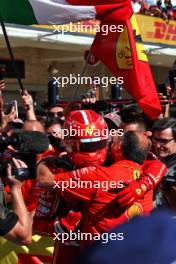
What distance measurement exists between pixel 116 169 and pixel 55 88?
4269mm

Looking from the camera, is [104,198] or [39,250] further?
[39,250]

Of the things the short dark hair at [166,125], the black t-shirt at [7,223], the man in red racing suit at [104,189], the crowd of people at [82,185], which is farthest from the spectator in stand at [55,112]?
the black t-shirt at [7,223]

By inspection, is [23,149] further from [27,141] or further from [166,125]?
[166,125]

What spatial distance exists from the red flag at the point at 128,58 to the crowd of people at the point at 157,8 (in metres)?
8.05

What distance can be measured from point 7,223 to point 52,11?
10.8 feet

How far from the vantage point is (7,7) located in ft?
17.7

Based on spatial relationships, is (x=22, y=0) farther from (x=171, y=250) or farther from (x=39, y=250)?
(x=171, y=250)

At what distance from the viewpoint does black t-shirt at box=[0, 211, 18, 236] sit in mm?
2529

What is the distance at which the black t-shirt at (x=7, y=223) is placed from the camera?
8.30ft

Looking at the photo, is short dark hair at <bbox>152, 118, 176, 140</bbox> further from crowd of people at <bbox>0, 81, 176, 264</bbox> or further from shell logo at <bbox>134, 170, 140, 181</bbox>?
shell logo at <bbox>134, 170, 140, 181</bbox>

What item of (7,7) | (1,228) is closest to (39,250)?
(1,228)

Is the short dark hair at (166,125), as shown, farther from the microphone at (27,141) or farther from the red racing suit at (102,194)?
the microphone at (27,141)

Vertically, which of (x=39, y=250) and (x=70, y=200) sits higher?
(x=70, y=200)

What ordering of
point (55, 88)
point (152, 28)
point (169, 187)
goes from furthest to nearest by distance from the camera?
point (152, 28), point (55, 88), point (169, 187)
